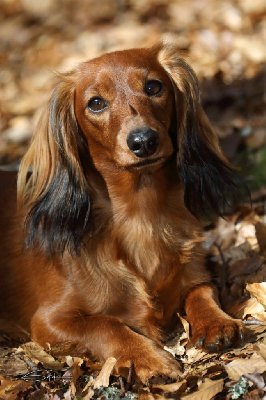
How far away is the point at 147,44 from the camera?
7441 millimetres

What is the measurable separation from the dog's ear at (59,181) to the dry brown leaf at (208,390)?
1.14 m

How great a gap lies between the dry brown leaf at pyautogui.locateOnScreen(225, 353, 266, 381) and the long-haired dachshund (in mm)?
491

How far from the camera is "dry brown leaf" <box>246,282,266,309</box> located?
3733 mm

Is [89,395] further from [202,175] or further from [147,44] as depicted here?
[147,44]

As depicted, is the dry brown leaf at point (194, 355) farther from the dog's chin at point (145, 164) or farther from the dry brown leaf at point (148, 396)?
the dog's chin at point (145, 164)

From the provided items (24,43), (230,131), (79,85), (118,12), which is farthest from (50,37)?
(79,85)

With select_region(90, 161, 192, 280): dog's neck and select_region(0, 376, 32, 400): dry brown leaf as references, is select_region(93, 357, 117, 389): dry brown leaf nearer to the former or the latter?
select_region(0, 376, 32, 400): dry brown leaf

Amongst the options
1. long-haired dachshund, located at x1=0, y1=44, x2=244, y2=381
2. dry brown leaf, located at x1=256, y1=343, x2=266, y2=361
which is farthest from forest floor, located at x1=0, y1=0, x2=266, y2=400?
long-haired dachshund, located at x1=0, y1=44, x2=244, y2=381

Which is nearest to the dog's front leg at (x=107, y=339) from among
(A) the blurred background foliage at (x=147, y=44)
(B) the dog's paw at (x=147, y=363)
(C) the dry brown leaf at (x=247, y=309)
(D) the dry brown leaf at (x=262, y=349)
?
(B) the dog's paw at (x=147, y=363)

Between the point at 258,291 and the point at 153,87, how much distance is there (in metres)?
1.30

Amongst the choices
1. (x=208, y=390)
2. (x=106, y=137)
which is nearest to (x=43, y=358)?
(x=208, y=390)

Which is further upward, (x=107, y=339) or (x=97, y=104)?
(x=97, y=104)

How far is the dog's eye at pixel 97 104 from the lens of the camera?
365 centimetres

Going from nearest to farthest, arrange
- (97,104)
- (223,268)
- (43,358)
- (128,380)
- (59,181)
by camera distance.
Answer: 1. (128,380)
2. (43,358)
3. (97,104)
4. (59,181)
5. (223,268)
